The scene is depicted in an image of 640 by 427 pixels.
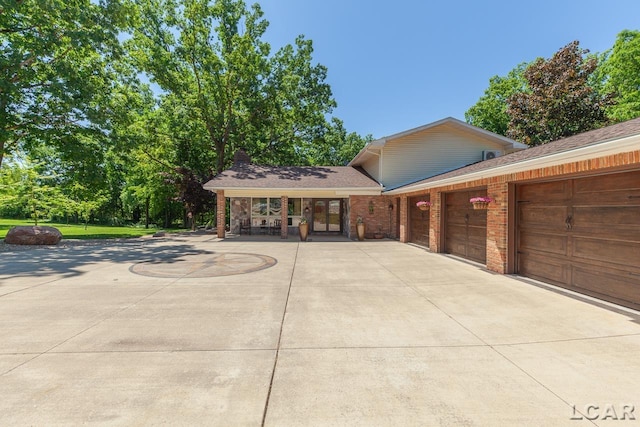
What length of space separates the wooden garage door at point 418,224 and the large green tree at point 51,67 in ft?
53.5

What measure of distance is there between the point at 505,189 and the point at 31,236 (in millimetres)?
18537

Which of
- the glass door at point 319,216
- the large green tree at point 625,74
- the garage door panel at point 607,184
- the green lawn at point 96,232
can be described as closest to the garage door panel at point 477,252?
the garage door panel at point 607,184

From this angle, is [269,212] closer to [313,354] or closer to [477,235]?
[477,235]

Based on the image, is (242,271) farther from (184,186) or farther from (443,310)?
(184,186)

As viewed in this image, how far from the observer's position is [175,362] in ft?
10.2

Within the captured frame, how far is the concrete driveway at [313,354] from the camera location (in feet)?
7.76

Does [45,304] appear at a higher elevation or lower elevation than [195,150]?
lower

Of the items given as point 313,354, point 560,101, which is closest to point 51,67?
point 313,354

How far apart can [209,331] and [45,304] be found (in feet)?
11.3

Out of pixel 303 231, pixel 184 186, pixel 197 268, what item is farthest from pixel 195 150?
pixel 197 268

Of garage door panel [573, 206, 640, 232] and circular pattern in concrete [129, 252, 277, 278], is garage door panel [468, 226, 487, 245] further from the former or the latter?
circular pattern in concrete [129, 252, 277, 278]

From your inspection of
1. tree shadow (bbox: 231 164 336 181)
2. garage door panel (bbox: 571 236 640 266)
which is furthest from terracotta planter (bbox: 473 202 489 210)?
tree shadow (bbox: 231 164 336 181)

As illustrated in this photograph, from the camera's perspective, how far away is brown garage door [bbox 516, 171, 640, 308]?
4656 mm

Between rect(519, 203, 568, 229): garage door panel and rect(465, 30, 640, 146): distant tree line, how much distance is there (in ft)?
58.0
